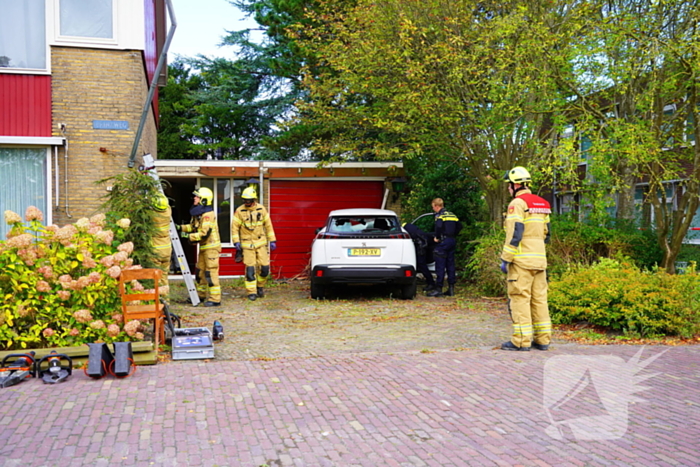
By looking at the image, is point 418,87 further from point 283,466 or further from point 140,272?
point 283,466

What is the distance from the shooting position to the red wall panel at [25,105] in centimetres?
1027

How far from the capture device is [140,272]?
6.24 meters

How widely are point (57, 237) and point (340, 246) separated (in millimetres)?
4886

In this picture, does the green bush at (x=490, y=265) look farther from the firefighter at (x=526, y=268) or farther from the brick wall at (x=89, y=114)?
the brick wall at (x=89, y=114)

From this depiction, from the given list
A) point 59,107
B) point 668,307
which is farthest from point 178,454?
point 59,107

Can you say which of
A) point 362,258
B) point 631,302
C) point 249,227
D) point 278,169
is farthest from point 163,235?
point 631,302

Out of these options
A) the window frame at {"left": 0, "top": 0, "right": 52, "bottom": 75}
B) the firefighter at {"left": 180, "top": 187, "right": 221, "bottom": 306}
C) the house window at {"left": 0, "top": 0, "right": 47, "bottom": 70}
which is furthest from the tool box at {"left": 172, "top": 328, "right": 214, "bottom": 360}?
the house window at {"left": 0, "top": 0, "right": 47, "bottom": 70}

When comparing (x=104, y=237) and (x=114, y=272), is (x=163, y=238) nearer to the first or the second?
(x=104, y=237)

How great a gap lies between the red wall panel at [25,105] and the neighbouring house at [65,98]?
15mm

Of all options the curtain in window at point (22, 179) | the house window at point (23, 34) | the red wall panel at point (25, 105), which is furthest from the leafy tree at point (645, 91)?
the house window at point (23, 34)

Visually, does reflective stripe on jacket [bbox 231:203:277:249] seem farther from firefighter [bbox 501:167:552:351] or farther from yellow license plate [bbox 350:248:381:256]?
firefighter [bbox 501:167:552:351]

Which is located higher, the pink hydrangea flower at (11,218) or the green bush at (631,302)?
the pink hydrangea flower at (11,218)

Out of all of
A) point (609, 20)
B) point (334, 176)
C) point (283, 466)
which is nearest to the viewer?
point (283, 466)

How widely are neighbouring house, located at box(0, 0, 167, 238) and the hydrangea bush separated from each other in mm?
4472
